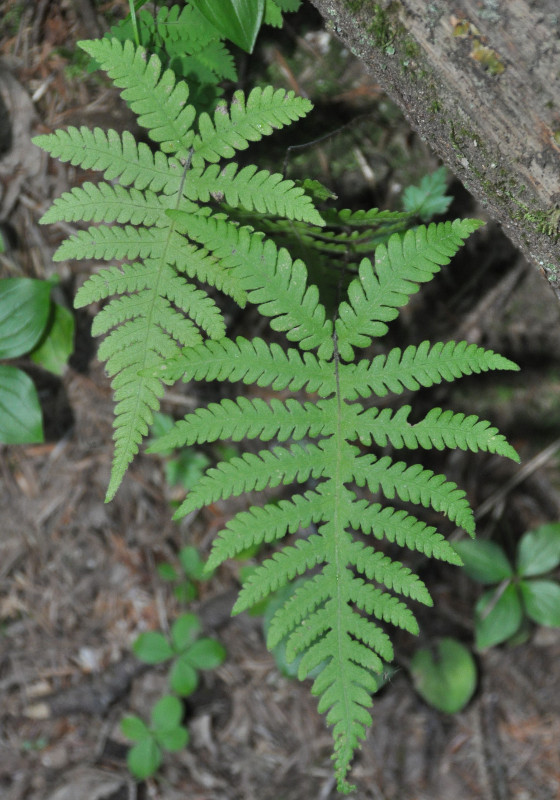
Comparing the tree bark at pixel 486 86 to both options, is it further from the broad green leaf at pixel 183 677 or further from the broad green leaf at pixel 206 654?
the broad green leaf at pixel 183 677

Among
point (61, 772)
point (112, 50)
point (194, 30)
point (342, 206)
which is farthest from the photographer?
point (61, 772)

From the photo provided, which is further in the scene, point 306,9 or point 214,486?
point 306,9

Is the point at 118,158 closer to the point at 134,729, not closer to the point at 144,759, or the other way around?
the point at 134,729

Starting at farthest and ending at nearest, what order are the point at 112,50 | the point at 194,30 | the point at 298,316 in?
the point at 194,30
the point at 298,316
the point at 112,50

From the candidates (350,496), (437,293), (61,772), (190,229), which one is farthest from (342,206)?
(61,772)

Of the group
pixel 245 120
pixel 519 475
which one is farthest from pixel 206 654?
pixel 245 120

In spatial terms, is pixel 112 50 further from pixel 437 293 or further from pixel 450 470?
pixel 450 470
